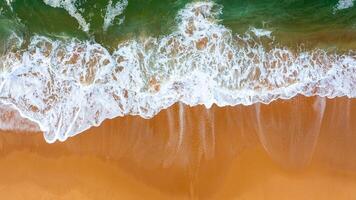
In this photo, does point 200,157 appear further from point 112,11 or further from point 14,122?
point 14,122

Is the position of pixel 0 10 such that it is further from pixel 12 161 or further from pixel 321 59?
pixel 321 59

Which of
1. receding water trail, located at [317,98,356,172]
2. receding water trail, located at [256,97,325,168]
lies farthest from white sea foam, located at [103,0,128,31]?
receding water trail, located at [317,98,356,172]

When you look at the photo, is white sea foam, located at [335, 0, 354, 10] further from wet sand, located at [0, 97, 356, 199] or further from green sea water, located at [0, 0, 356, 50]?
wet sand, located at [0, 97, 356, 199]

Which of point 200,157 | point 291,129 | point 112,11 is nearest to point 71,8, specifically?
point 112,11

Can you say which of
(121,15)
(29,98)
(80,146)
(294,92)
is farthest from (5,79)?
(294,92)

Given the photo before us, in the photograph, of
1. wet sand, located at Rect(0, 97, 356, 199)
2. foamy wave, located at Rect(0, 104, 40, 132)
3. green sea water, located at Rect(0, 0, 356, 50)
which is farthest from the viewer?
green sea water, located at Rect(0, 0, 356, 50)

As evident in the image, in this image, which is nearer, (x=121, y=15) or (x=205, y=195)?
(x=205, y=195)

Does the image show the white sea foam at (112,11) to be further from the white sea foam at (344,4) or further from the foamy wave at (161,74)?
the white sea foam at (344,4)
